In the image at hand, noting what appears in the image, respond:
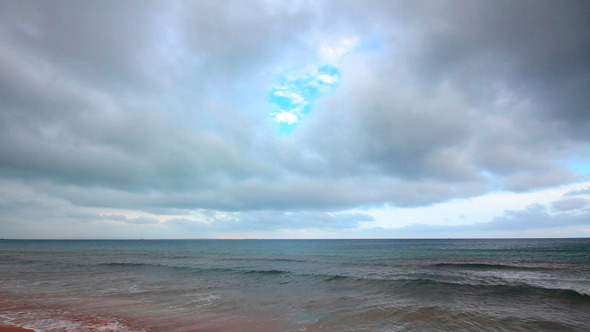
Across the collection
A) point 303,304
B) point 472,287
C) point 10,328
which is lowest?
point 472,287

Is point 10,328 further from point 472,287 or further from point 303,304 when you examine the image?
point 472,287

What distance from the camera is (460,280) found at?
24.6 meters

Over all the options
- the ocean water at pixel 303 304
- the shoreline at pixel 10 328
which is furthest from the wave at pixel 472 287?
the shoreline at pixel 10 328

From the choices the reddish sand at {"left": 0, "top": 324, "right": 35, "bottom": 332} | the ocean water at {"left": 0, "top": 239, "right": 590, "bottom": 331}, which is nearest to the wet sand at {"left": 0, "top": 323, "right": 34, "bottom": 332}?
the reddish sand at {"left": 0, "top": 324, "right": 35, "bottom": 332}

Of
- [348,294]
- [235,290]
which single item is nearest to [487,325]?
[348,294]

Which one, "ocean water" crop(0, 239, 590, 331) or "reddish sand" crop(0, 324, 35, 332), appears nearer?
"reddish sand" crop(0, 324, 35, 332)

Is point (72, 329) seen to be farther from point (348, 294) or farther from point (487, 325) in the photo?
point (487, 325)

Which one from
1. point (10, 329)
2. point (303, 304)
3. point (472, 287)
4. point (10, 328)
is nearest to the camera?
point (10, 329)

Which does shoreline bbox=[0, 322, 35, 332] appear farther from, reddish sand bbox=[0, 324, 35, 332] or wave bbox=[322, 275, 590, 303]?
wave bbox=[322, 275, 590, 303]

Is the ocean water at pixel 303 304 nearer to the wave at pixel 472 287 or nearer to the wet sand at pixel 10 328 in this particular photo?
the wave at pixel 472 287

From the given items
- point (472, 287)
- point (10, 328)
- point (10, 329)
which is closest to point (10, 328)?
point (10, 328)

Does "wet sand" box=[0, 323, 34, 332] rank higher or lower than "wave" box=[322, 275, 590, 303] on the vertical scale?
higher

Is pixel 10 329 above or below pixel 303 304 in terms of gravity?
above

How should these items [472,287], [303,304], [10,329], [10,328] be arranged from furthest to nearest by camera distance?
[472,287] < [303,304] < [10,328] < [10,329]
